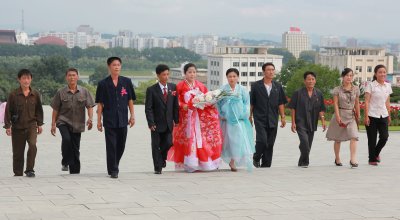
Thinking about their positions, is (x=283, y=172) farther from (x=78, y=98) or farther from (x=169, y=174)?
(x=78, y=98)

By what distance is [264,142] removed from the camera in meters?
11.9

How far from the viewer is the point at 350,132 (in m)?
12.1

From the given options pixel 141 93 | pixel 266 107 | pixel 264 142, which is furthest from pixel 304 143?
pixel 141 93

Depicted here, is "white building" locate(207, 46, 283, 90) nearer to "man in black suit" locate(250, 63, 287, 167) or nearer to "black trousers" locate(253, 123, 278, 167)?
"black trousers" locate(253, 123, 278, 167)

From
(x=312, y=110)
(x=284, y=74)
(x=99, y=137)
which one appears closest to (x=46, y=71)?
(x=284, y=74)

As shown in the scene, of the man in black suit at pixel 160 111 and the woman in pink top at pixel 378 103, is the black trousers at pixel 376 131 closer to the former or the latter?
the woman in pink top at pixel 378 103

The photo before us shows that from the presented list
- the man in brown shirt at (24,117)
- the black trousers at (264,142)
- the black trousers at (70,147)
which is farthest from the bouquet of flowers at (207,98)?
the man in brown shirt at (24,117)

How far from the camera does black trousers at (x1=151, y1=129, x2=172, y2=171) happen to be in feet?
36.0

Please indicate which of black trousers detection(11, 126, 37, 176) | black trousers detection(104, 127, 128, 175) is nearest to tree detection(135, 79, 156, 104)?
black trousers detection(11, 126, 37, 176)

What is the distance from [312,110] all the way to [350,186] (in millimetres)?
2194

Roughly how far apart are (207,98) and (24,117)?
244 cm

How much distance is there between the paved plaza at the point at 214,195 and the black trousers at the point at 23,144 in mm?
398

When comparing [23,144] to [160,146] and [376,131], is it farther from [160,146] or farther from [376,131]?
[376,131]

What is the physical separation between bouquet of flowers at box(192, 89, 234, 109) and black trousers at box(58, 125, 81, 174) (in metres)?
1.69
